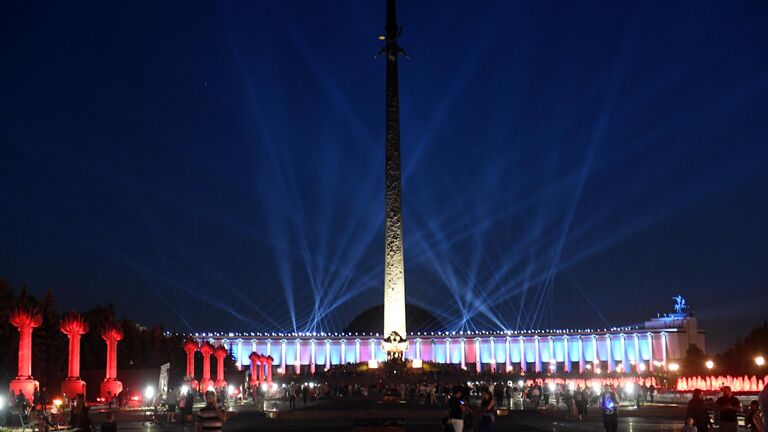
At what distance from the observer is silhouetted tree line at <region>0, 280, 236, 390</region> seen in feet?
162

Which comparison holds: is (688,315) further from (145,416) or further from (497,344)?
(145,416)

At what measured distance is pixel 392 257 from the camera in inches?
2849

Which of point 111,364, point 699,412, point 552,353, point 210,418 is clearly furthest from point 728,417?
point 552,353

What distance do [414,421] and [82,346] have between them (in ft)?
131

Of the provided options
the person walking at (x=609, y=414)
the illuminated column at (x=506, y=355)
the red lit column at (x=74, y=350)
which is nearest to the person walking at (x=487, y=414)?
the person walking at (x=609, y=414)

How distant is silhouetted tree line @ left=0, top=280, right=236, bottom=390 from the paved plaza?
13814 millimetres

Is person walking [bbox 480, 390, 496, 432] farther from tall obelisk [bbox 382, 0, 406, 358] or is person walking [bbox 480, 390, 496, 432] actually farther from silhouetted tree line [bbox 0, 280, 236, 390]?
tall obelisk [bbox 382, 0, 406, 358]

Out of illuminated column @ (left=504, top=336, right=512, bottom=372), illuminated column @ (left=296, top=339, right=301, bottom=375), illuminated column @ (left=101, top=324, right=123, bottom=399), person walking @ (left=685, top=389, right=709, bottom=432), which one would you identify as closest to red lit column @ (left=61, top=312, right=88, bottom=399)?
illuminated column @ (left=101, top=324, right=123, bottom=399)

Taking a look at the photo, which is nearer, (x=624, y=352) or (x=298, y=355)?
(x=624, y=352)

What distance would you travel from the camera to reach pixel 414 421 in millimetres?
27859

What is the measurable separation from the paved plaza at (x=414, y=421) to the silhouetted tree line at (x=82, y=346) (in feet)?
45.3

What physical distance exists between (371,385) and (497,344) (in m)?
63.7

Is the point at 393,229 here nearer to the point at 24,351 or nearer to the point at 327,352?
the point at 24,351

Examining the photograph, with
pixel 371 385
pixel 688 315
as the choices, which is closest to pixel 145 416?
pixel 371 385
